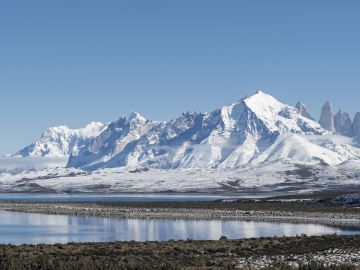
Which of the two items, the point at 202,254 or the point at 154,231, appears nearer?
the point at 202,254

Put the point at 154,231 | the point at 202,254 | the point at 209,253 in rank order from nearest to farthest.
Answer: the point at 202,254
the point at 209,253
the point at 154,231

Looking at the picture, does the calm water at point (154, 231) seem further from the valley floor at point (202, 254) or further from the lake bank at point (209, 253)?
the valley floor at point (202, 254)

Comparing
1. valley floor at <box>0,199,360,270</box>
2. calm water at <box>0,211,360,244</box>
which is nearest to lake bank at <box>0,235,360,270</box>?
valley floor at <box>0,199,360,270</box>

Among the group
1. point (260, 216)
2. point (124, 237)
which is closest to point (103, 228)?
point (124, 237)

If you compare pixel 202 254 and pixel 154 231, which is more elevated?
pixel 202 254

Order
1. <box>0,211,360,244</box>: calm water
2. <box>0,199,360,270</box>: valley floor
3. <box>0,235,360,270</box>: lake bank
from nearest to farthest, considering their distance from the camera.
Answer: <box>0,199,360,270</box>: valley floor
<box>0,235,360,270</box>: lake bank
<box>0,211,360,244</box>: calm water

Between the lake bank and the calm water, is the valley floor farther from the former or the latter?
the calm water

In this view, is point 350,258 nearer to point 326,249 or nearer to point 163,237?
point 326,249

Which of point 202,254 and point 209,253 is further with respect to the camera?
point 209,253

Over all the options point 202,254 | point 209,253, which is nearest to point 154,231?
point 209,253

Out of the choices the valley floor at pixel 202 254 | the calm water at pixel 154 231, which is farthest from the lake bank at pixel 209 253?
the calm water at pixel 154 231

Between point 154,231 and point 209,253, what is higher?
point 209,253

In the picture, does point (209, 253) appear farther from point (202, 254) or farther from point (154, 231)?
point (154, 231)

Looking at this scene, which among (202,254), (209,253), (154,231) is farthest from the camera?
(154,231)
